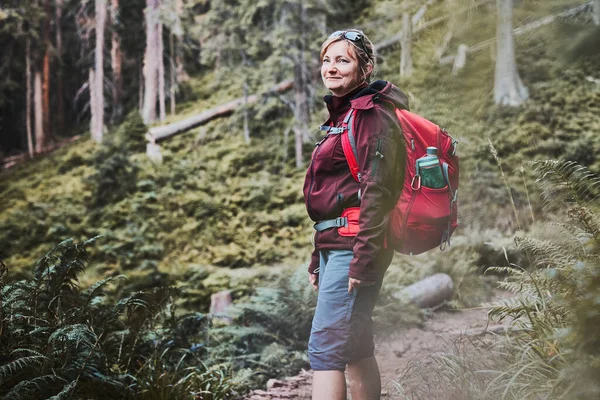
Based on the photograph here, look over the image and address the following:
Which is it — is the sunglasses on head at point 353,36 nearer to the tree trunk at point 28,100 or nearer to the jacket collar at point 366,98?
the jacket collar at point 366,98

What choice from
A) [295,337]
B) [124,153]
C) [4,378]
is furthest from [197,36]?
[4,378]

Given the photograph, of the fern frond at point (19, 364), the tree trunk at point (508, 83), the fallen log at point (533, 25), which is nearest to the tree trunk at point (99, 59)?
the fallen log at point (533, 25)

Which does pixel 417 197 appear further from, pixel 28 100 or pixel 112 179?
pixel 28 100

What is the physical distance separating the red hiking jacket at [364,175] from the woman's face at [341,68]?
0.17ft

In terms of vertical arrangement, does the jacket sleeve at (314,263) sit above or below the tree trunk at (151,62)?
below

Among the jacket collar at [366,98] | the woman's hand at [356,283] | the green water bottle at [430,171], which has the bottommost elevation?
the woman's hand at [356,283]

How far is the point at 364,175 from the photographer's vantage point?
2133 millimetres

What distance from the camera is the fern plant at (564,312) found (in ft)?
4.90

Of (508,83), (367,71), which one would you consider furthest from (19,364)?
(508,83)

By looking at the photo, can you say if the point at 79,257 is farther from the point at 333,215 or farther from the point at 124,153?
the point at 124,153

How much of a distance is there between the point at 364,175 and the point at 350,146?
5.6 inches

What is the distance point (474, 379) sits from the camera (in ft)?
8.69

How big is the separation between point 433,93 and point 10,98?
18.2 ft

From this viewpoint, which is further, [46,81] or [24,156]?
[46,81]
